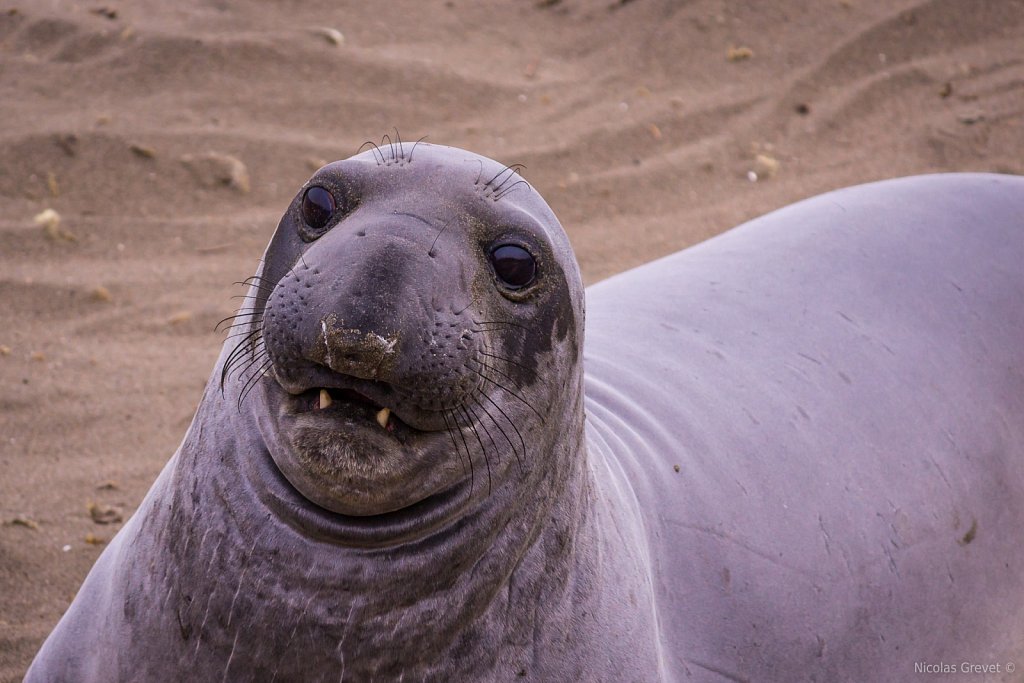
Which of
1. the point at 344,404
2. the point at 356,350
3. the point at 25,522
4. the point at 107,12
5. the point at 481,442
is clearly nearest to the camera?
the point at 356,350

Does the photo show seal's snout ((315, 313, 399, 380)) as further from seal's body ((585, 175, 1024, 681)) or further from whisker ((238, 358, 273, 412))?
seal's body ((585, 175, 1024, 681))

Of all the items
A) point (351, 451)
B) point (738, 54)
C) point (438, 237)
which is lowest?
point (351, 451)

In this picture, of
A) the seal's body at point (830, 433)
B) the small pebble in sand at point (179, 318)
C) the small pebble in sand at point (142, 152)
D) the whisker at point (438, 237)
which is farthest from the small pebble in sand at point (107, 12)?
the whisker at point (438, 237)

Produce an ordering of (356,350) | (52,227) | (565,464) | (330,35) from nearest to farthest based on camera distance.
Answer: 1. (356,350)
2. (565,464)
3. (52,227)
4. (330,35)

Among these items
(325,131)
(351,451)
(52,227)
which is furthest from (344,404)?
(325,131)

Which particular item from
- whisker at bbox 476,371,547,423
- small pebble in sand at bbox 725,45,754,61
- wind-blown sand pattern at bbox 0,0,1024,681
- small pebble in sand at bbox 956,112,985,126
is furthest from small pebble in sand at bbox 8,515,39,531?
small pebble in sand at bbox 956,112,985,126

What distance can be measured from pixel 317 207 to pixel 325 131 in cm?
390

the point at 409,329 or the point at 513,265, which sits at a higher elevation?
the point at 513,265

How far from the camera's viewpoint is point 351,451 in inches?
66.7

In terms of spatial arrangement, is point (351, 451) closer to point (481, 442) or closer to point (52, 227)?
point (481, 442)

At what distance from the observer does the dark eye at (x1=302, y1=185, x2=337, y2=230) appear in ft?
6.10

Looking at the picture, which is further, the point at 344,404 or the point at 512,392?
the point at 512,392

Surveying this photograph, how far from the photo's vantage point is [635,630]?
2.10 m

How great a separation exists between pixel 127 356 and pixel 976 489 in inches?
115
